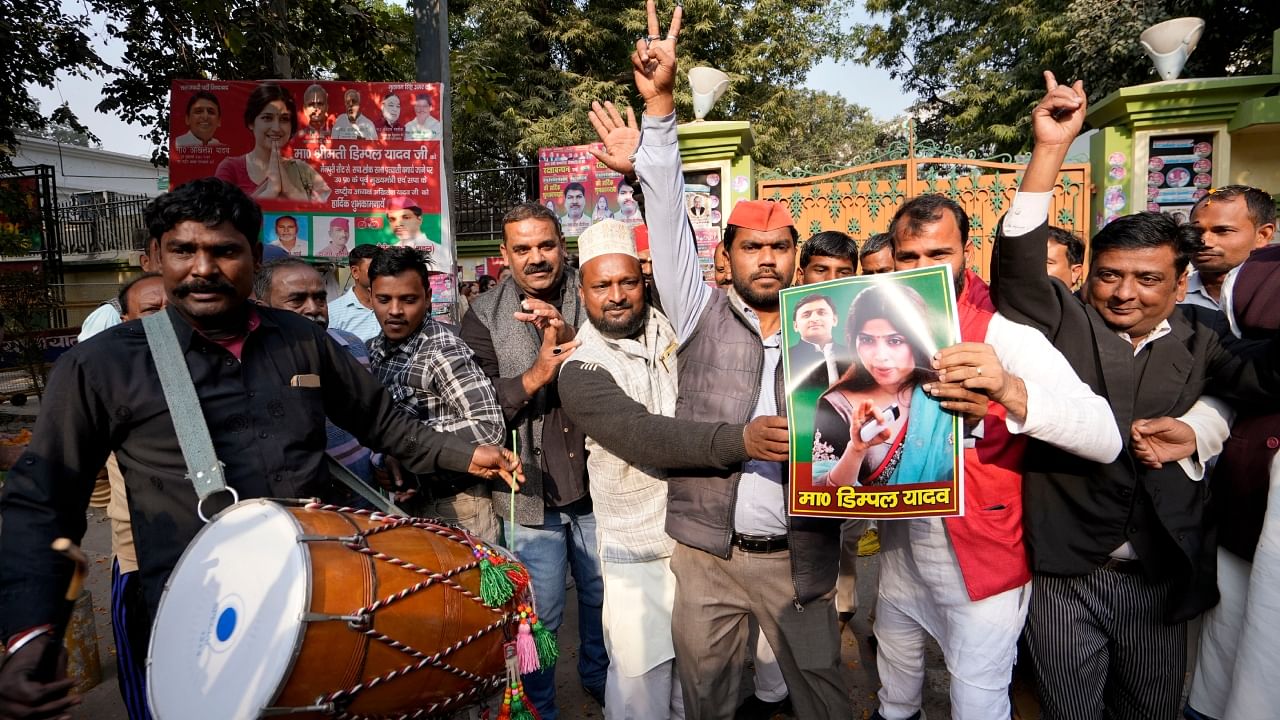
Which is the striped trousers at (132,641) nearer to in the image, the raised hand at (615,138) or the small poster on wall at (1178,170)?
the raised hand at (615,138)

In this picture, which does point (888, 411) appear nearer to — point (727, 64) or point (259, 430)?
point (259, 430)

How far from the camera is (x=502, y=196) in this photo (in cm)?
1274

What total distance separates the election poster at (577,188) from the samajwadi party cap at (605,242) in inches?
347

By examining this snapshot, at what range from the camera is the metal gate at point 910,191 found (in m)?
7.25

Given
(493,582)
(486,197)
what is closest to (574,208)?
(486,197)

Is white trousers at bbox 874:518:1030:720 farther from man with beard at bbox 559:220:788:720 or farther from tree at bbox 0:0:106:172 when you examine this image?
tree at bbox 0:0:106:172

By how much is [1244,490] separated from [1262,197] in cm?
184

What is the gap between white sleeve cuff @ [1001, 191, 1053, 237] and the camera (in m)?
1.94

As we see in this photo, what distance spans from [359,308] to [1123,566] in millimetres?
4057

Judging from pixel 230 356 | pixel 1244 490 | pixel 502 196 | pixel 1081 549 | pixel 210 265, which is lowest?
pixel 1081 549

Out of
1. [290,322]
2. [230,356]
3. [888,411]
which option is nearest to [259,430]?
[230,356]

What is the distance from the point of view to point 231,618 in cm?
160

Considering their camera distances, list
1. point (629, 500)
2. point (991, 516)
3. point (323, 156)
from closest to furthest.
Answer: point (991, 516) → point (629, 500) → point (323, 156)

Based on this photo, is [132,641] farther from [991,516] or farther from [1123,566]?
[1123,566]
